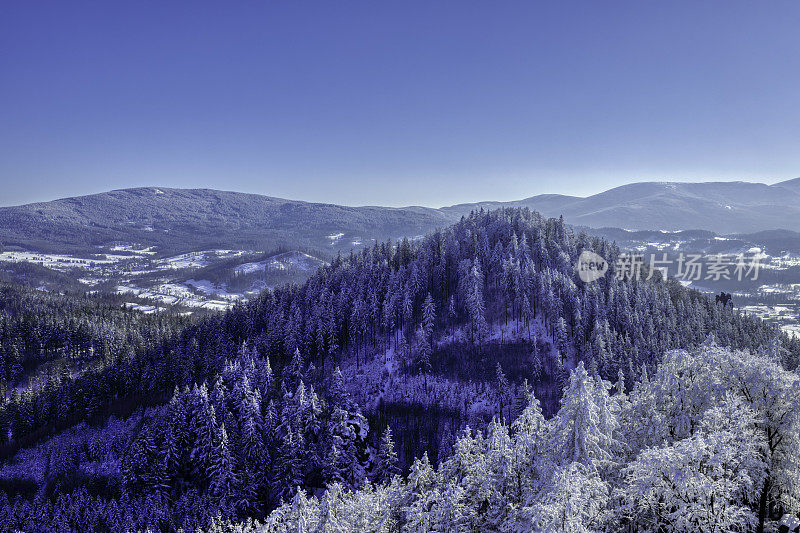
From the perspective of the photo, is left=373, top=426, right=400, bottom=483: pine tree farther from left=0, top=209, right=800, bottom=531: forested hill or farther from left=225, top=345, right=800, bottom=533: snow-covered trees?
left=225, top=345, right=800, bottom=533: snow-covered trees

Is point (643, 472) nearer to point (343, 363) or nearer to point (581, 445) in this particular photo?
point (581, 445)

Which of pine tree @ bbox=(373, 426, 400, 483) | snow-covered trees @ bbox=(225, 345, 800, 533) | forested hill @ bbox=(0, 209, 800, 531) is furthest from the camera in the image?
forested hill @ bbox=(0, 209, 800, 531)

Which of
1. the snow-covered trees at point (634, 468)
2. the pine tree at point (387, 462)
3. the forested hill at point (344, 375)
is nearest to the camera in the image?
the snow-covered trees at point (634, 468)

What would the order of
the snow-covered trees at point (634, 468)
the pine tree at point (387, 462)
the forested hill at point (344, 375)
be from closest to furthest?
the snow-covered trees at point (634, 468), the pine tree at point (387, 462), the forested hill at point (344, 375)

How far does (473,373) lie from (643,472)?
3231 inches

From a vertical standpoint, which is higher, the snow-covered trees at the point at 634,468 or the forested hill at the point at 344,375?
the snow-covered trees at the point at 634,468

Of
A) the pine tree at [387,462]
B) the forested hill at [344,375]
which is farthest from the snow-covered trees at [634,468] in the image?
the forested hill at [344,375]

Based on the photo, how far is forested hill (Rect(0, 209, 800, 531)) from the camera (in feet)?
226

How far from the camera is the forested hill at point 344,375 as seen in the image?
226 ft

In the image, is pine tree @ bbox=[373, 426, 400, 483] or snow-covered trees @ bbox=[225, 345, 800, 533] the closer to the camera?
snow-covered trees @ bbox=[225, 345, 800, 533]

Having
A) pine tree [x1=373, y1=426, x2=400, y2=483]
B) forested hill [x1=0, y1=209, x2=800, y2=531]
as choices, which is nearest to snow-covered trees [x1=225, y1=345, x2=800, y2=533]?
pine tree [x1=373, y1=426, x2=400, y2=483]

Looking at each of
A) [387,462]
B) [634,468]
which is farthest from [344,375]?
[634,468]

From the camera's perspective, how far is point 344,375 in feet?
349

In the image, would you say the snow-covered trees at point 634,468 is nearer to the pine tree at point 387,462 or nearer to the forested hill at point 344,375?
the pine tree at point 387,462
